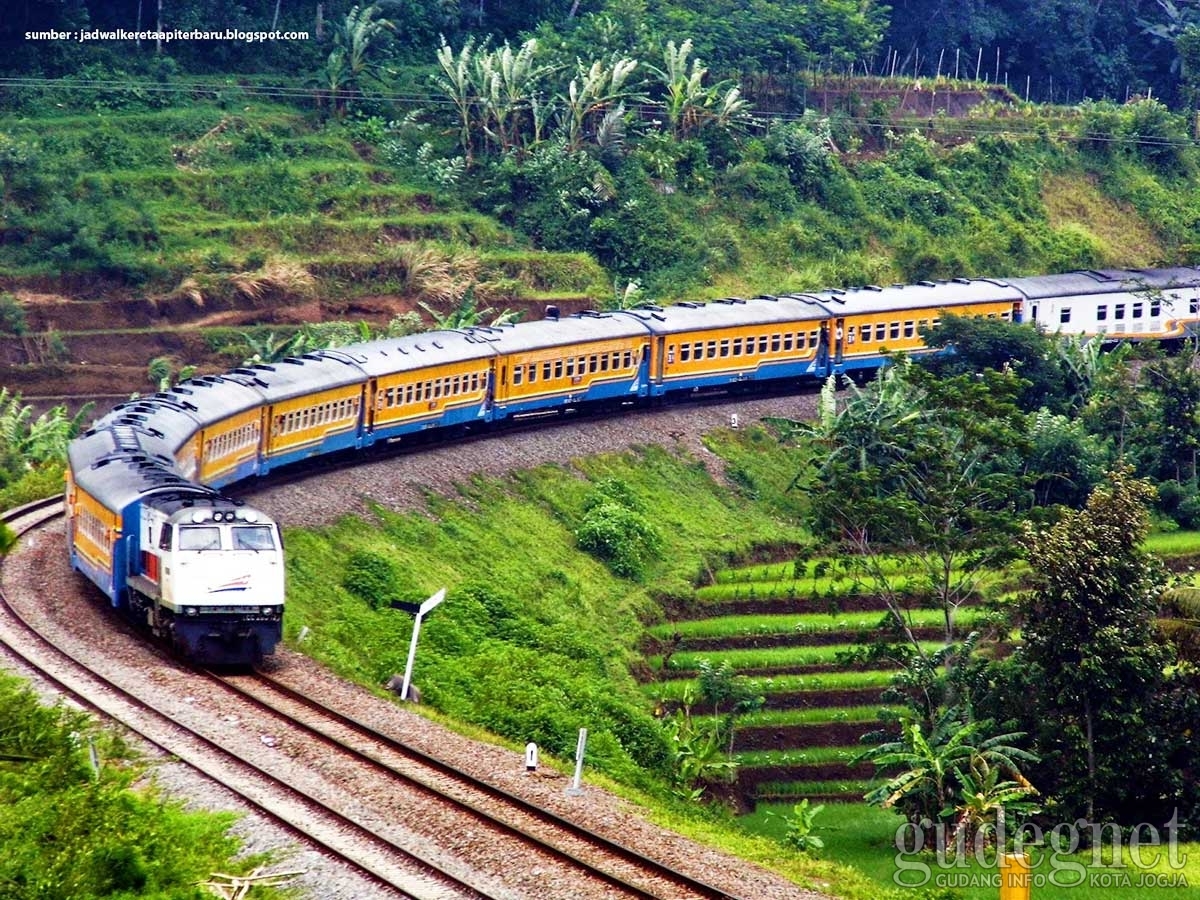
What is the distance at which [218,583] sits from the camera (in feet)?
85.2

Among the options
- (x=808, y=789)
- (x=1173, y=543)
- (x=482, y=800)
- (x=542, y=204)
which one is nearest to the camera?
(x=482, y=800)

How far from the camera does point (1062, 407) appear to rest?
5253 cm

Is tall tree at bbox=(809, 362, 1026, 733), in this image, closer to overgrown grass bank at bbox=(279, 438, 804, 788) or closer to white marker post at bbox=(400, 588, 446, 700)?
overgrown grass bank at bbox=(279, 438, 804, 788)

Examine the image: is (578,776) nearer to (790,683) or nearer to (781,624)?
(790,683)

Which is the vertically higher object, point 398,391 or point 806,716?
point 398,391

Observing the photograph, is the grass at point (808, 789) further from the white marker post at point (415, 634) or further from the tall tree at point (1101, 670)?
the white marker post at point (415, 634)

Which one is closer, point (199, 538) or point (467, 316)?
point (199, 538)

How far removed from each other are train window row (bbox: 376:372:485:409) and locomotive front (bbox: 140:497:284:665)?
51.0ft

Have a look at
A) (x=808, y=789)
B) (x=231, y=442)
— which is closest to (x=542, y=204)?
(x=231, y=442)

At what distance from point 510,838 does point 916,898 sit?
4334mm

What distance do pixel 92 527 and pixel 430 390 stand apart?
14.6 meters

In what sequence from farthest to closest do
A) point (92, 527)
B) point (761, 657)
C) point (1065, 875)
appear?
point (761, 657)
point (92, 527)
point (1065, 875)

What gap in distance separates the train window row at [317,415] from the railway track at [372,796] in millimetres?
12804

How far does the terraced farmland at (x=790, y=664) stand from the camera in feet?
118
